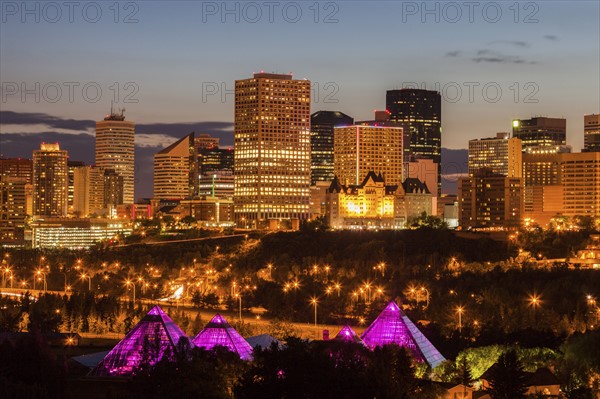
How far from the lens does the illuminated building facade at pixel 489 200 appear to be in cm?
18262

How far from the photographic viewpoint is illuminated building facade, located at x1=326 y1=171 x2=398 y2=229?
18200 centimetres

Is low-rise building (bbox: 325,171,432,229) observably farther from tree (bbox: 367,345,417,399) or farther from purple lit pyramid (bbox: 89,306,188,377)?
tree (bbox: 367,345,417,399)

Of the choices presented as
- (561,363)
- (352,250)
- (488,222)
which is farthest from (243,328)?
(488,222)

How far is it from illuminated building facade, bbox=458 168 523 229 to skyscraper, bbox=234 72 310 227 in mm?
25806

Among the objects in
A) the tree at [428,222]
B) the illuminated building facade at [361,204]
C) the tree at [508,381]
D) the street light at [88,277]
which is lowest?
the tree at [508,381]

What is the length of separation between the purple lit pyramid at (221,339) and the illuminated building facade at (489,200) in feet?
393

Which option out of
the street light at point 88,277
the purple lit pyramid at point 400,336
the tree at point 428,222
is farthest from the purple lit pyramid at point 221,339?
the tree at point 428,222

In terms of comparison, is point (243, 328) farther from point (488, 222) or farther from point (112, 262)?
point (488, 222)

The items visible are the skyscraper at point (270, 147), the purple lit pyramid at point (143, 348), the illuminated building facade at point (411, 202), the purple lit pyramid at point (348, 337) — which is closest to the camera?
the purple lit pyramid at point (143, 348)

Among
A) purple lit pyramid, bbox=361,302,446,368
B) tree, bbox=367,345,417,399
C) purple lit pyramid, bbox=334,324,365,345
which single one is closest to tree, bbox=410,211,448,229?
purple lit pyramid, bbox=361,302,446,368

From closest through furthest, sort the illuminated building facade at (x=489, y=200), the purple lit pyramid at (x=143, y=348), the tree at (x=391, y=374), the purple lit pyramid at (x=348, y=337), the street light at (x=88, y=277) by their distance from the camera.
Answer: the tree at (x=391, y=374) < the purple lit pyramid at (x=143, y=348) < the purple lit pyramid at (x=348, y=337) < the street light at (x=88, y=277) < the illuminated building facade at (x=489, y=200)

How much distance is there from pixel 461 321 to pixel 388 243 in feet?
184

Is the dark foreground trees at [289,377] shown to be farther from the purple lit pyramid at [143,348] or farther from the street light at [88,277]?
the street light at [88,277]

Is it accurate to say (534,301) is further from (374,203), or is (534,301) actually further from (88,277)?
(374,203)
